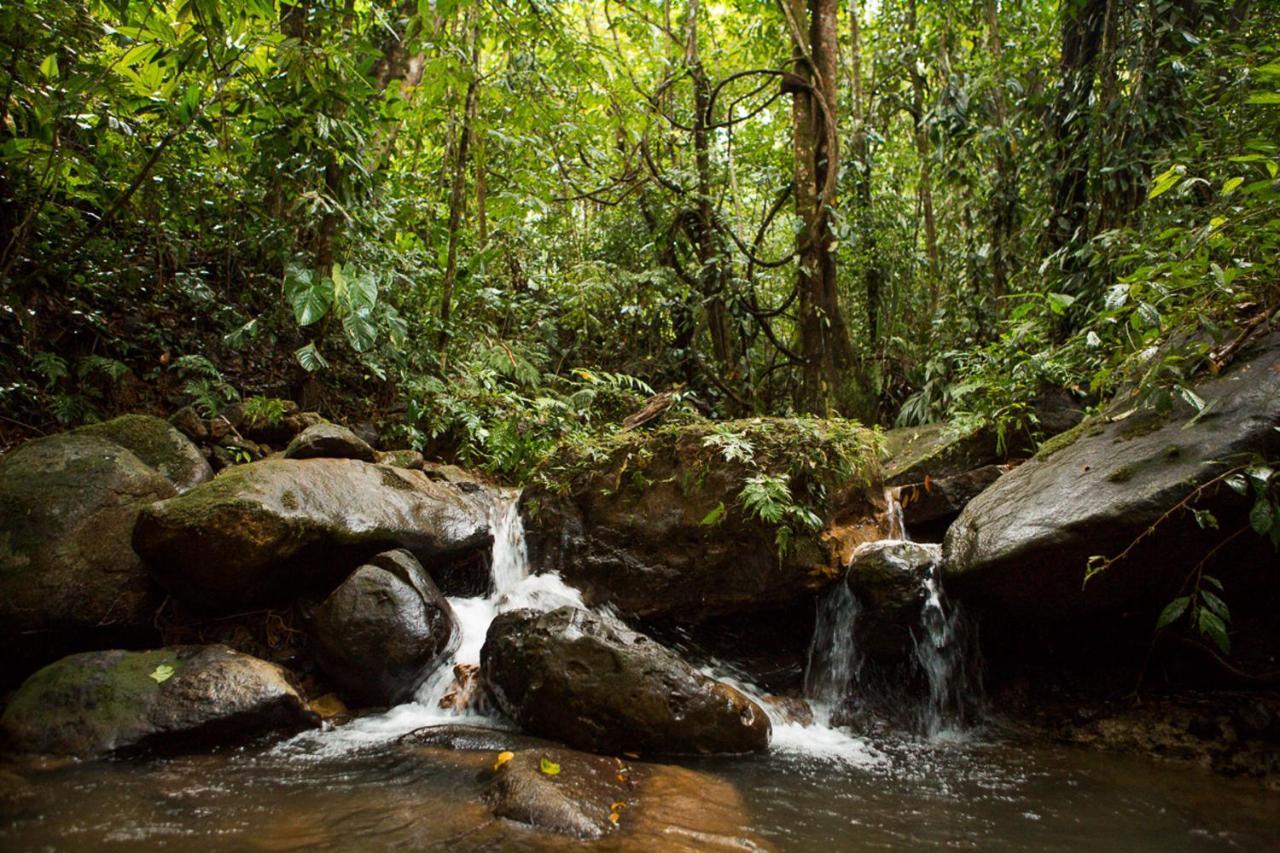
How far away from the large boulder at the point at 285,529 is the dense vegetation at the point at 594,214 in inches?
44.9

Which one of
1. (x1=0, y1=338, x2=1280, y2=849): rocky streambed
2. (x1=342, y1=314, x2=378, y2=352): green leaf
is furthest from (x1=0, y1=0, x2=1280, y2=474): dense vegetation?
(x1=0, y1=338, x2=1280, y2=849): rocky streambed

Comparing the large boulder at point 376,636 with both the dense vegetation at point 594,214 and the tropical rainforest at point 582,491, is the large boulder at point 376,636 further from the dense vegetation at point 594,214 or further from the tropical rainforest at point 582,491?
the dense vegetation at point 594,214

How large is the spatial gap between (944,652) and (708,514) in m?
1.75

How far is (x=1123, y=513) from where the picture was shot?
11.4 ft

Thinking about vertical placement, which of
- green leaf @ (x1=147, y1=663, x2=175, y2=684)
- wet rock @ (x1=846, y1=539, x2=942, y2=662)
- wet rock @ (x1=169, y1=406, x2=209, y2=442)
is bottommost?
green leaf @ (x1=147, y1=663, x2=175, y2=684)

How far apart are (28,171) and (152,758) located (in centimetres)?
420

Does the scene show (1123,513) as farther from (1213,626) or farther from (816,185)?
(816,185)

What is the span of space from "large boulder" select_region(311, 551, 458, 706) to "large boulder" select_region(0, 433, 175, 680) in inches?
45.0

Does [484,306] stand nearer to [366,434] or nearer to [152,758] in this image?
[366,434]

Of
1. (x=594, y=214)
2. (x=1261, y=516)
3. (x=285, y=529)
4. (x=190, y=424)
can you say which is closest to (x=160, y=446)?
(x=190, y=424)

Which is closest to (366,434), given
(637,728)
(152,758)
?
(152,758)

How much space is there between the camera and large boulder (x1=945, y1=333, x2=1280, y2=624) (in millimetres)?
3383

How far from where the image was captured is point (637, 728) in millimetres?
3607

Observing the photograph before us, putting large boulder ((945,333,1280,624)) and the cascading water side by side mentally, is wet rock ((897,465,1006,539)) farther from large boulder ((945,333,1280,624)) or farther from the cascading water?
the cascading water
